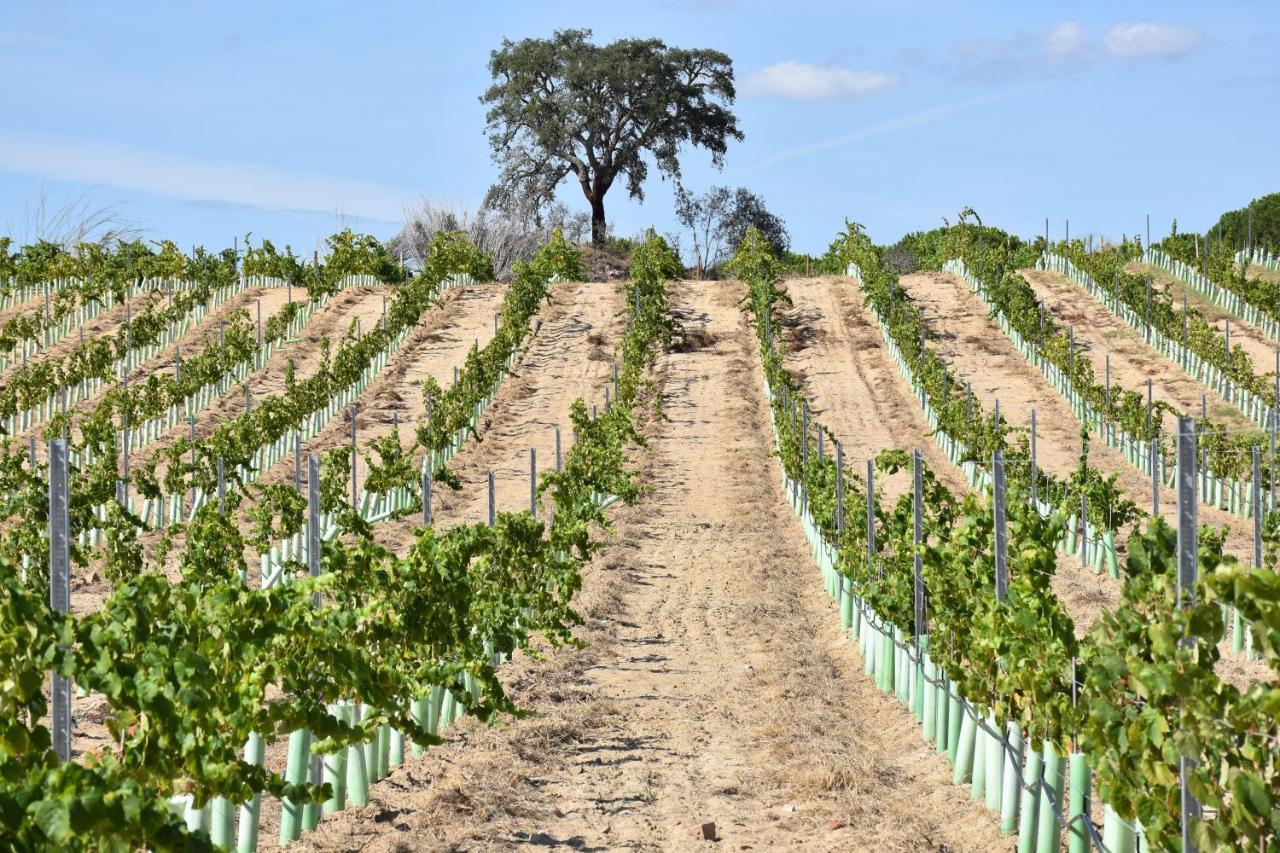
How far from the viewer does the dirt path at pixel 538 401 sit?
80.7ft

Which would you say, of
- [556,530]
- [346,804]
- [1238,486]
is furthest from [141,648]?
[1238,486]

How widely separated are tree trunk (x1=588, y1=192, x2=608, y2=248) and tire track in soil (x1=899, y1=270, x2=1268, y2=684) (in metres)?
15.1

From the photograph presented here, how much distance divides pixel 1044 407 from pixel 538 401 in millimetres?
10315

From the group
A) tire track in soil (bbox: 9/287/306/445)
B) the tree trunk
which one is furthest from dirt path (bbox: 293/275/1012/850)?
the tree trunk

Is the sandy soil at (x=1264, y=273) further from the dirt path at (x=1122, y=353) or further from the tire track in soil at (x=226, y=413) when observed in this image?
the tire track in soil at (x=226, y=413)

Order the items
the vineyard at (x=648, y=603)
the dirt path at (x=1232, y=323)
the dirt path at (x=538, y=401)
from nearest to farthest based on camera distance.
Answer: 1. the vineyard at (x=648, y=603)
2. the dirt path at (x=538, y=401)
3. the dirt path at (x=1232, y=323)

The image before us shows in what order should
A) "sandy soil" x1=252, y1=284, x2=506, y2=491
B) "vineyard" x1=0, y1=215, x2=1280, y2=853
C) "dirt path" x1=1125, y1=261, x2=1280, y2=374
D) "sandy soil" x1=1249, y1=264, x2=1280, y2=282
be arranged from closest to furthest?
"vineyard" x1=0, y1=215, x2=1280, y2=853 < "sandy soil" x1=252, y1=284, x2=506, y2=491 < "dirt path" x1=1125, y1=261, x2=1280, y2=374 < "sandy soil" x1=1249, y1=264, x2=1280, y2=282

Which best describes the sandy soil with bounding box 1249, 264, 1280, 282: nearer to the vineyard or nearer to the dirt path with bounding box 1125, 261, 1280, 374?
the dirt path with bounding box 1125, 261, 1280, 374

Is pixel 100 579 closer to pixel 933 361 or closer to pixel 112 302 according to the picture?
pixel 933 361

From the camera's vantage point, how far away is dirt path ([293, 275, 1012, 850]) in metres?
8.55

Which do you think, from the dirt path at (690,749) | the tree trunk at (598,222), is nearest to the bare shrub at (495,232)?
the tree trunk at (598,222)

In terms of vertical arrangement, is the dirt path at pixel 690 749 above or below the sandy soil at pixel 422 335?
below

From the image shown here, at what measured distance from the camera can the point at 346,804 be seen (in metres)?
8.77

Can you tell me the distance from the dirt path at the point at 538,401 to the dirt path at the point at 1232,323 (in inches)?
540
